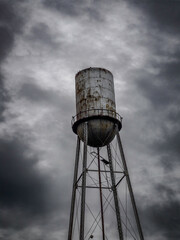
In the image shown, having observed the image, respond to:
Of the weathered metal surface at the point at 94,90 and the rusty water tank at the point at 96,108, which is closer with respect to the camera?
the rusty water tank at the point at 96,108

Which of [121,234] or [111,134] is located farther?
[111,134]

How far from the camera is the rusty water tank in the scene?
862 inches

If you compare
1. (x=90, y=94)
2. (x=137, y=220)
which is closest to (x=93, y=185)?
(x=137, y=220)

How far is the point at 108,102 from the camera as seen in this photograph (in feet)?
73.7

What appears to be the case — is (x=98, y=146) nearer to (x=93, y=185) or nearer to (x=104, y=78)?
(x=93, y=185)

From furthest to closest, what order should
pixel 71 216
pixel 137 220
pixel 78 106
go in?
pixel 78 106 < pixel 71 216 < pixel 137 220

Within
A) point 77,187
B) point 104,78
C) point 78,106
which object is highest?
point 104,78

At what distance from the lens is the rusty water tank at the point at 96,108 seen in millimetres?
21891

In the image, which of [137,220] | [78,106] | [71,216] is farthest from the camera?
[78,106]

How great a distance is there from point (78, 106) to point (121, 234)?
857 centimetres

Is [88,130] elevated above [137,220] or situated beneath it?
elevated above

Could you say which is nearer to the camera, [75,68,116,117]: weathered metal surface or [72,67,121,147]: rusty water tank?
[72,67,121,147]: rusty water tank

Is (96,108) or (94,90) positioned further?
(94,90)

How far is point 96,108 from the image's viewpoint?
2192 cm
